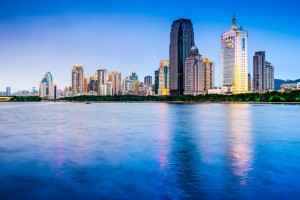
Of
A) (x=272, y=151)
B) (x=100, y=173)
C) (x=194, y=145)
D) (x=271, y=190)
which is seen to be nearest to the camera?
(x=271, y=190)

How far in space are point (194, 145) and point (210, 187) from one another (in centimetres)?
1974

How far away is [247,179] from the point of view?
2480 centimetres

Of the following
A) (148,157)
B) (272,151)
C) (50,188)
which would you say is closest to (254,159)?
(272,151)

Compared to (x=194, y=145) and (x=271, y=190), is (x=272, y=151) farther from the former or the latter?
(x=271, y=190)

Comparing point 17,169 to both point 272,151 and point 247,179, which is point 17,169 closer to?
point 247,179

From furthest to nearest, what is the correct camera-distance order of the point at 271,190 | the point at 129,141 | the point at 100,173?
the point at 129,141 < the point at 100,173 < the point at 271,190

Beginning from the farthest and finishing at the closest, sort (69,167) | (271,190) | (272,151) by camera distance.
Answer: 1. (272,151)
2. (69,167)
3. (271,190)

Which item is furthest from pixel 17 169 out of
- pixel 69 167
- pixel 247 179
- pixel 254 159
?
pixel 254 159

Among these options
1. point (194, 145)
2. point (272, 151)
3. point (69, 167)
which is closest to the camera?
point (69, 167)

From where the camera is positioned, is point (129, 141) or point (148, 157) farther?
point (129, 141)

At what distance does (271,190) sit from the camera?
861 inches

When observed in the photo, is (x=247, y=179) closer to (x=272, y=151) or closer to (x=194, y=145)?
(x=272, y=151)

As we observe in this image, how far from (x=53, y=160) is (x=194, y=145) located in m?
17.4

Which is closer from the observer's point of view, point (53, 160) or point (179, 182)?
point (179, 182)
